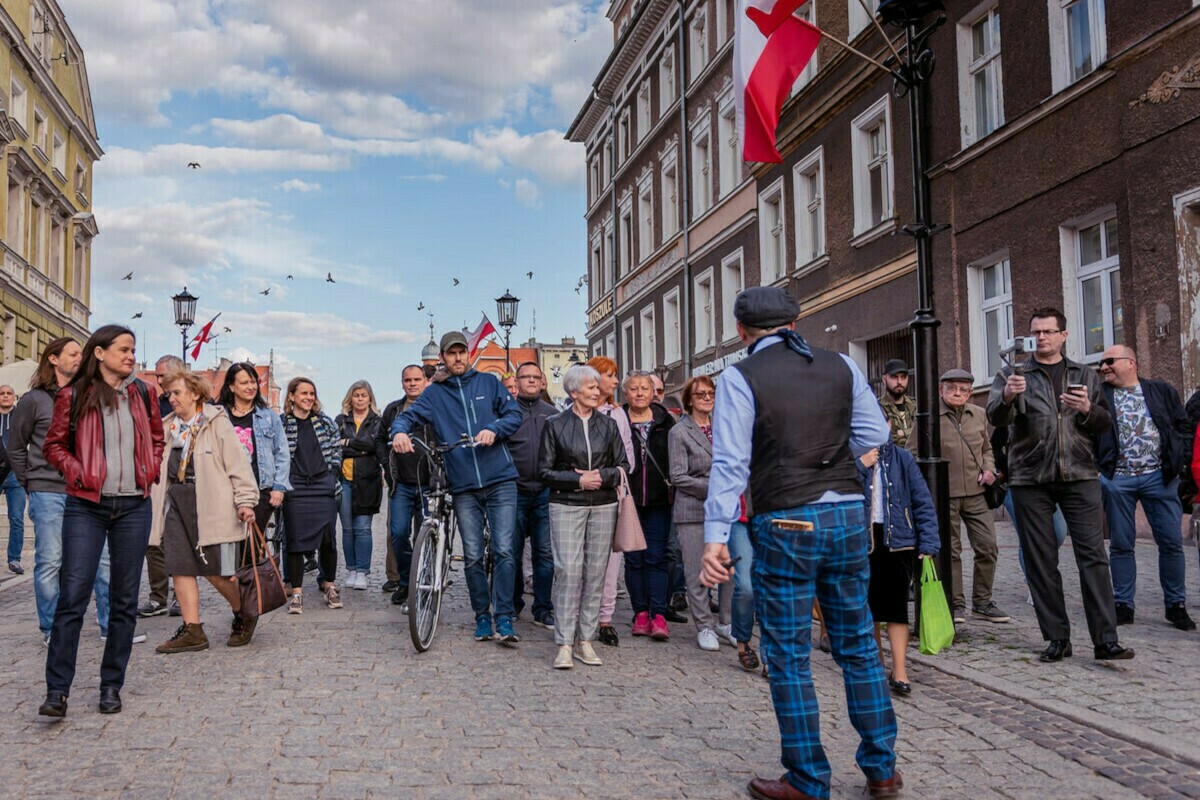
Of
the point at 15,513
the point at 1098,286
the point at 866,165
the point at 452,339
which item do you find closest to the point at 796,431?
the point at 452,339

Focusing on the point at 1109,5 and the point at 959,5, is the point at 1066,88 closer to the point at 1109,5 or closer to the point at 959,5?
the point at 1109,5

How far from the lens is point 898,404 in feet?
29.7

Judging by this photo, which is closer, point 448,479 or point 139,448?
point 139,448

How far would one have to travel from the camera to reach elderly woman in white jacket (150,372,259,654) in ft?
23.5

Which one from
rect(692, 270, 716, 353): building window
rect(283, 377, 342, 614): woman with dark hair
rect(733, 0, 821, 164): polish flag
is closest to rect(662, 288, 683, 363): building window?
rect(692, 270, 716, 353): building window

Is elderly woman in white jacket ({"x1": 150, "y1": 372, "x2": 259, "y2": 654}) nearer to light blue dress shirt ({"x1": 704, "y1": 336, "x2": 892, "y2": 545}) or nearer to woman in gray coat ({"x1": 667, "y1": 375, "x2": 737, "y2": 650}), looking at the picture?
woman in gray coat ({"x1": 667, "y1": 375, "x2": 737, "y2": 650})

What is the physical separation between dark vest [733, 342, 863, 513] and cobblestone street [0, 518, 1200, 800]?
1166 mm

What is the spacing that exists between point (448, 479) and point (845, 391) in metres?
4.01

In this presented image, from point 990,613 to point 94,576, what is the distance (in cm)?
593

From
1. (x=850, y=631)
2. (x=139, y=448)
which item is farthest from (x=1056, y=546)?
(x=139, y=448)

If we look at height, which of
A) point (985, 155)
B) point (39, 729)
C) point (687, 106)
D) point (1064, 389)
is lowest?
point (39, 729)

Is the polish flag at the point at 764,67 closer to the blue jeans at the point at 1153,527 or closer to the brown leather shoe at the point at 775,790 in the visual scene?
the blue jeans at the point at 1153,527

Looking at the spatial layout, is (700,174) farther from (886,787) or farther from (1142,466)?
(886,787)

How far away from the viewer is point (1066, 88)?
12.8 metres
